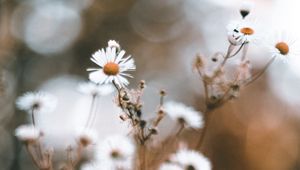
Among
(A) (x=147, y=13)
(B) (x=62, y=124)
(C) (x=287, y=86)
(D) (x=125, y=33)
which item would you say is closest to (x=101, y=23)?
(D) (x=125, y=33)

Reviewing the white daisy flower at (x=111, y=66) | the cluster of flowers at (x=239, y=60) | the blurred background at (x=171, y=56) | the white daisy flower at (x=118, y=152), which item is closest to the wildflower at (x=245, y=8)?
the cluster of flowers at (x=239, y=60)

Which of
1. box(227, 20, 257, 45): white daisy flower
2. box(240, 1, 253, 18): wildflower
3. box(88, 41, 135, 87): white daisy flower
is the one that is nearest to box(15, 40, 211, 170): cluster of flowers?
box(88, 41, 135, 87): white daisy flower

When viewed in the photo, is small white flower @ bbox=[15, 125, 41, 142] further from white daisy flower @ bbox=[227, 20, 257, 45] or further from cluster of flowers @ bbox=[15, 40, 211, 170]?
white daisy flower @ bbox=[227, 20, 257, 45]

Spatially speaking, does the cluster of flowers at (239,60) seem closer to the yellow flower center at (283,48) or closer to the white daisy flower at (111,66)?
the yellow flower center at (283,48)

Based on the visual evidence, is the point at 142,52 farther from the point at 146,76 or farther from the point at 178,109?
the point at 178,109

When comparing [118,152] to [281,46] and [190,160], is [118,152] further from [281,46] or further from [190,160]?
[281,46]
